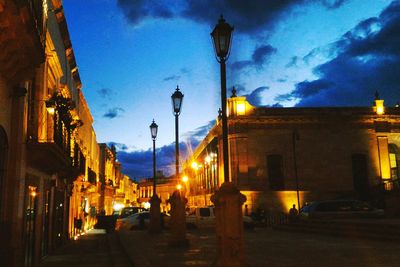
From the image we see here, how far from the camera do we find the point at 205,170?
51312 millimetres

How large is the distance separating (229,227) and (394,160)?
124ft

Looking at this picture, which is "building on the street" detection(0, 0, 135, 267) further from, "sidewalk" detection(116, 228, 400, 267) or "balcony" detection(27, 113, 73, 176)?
"sidewalk" detection(116, 228, 400, 267)

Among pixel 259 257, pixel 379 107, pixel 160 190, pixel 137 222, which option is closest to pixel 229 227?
pixel 259 257

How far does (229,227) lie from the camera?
28.4ft

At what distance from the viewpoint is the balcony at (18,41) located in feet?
25.9

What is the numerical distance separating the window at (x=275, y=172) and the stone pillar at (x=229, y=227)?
30957 mm

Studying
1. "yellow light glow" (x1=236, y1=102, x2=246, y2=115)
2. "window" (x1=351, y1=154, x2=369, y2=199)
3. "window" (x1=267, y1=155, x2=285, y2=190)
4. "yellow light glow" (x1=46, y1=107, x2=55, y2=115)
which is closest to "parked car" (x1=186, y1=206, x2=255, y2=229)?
"window" (x1=267, y1=155, x2=285, y2=190)

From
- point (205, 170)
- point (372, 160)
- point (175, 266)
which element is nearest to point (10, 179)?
point (175, 266)

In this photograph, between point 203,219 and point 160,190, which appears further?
point 160,190

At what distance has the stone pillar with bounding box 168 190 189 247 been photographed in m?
15.2

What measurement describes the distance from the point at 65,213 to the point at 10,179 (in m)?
11.7

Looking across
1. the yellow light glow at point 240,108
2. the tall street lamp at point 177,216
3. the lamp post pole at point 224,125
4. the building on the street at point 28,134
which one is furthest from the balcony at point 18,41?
the yellow light glow at point 240,108

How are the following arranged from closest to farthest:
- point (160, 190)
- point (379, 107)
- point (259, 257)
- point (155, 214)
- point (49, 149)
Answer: point (259, 257), point (49, 149), point (155, 214), point (379, 107), point (160, 190)

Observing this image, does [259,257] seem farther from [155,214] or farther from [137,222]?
[137,222]
